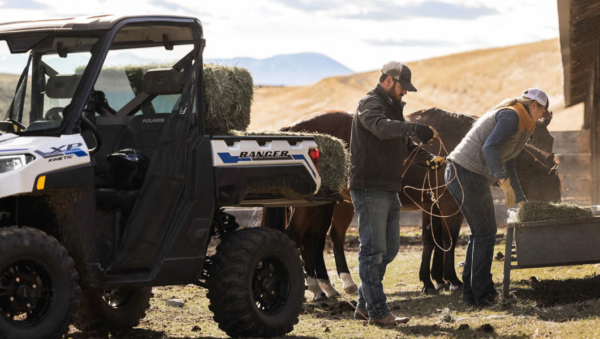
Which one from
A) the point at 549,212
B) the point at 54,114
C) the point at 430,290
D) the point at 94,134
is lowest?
the point at 430,290

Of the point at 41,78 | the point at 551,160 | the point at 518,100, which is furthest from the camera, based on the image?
the point at 551,160

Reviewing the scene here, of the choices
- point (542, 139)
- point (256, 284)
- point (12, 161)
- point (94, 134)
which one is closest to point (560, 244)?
point (256, 284)

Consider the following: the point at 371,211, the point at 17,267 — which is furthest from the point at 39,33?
the point at 371,211

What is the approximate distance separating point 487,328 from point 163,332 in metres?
2.68

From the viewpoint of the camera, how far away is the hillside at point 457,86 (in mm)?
71875

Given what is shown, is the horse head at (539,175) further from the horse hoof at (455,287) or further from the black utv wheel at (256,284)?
the black utv wheel at (256,284)

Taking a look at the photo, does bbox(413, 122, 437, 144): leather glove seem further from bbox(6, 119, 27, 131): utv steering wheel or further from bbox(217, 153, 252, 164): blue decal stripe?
bbox(6, 119, 27, 131): utv steering wheel

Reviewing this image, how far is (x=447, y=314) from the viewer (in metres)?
6.85

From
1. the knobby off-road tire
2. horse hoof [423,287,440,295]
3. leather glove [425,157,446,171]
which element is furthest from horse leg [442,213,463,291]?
the knobby off-road tire

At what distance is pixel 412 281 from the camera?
34.0 ft

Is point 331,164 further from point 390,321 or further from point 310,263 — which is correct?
point 310,263

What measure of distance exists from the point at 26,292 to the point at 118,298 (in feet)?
6.67

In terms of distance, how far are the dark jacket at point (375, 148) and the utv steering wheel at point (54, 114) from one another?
2509mm

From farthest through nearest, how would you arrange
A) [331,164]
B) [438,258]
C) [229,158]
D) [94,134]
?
[438,258] < [331,164] < [229,158] < [94,134]
